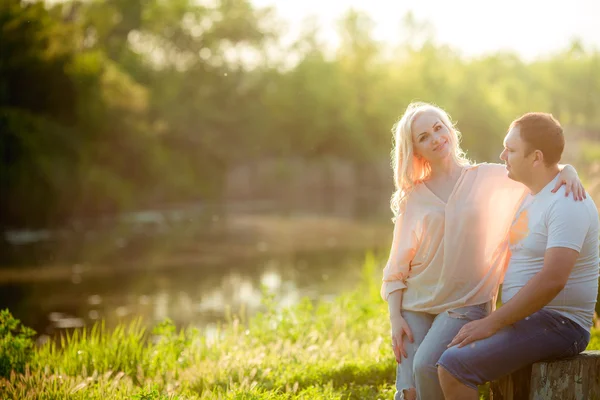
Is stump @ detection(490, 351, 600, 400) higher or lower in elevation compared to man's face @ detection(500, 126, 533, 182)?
lower

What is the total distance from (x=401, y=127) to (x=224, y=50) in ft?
154

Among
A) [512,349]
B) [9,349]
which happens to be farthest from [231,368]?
[512,349]

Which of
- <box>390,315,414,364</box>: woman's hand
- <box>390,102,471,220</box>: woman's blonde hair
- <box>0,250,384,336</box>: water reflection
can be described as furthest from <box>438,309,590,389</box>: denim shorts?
<box>0,250,384,336</box>: water reflection

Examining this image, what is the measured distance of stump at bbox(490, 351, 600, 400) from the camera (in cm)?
377

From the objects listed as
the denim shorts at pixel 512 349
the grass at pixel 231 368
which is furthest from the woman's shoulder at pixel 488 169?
the grass at pixel 231 368

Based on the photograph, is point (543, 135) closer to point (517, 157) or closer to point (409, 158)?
point (517, 157)

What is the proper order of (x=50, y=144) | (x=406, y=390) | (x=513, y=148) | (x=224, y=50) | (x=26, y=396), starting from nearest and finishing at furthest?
(x=513, y=148) → (x=406, y=390) → (x=26, y=396) → (x=50, y=144) → (x=224, y=50)

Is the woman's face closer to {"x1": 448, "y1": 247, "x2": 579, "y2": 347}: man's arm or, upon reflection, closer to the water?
{"x1": 448, "y1": 247, "x2": 579, "y2": 347}: man's arm

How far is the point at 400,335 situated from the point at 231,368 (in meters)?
2.23

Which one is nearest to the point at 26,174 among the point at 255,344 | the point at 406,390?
the point at 255,344

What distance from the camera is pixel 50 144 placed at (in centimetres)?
2789

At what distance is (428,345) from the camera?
12.9ft

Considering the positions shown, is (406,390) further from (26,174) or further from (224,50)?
(224,50)

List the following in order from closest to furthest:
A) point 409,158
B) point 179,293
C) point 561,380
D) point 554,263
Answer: point 554,263 → point 561,380 → point 409,158 → point 179,293
